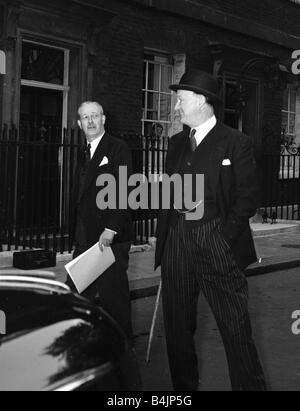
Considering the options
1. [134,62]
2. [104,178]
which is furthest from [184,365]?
[134,62]

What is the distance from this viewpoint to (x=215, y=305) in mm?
3939

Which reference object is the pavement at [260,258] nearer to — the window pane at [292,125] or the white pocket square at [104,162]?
the white pocket square at [104,162]

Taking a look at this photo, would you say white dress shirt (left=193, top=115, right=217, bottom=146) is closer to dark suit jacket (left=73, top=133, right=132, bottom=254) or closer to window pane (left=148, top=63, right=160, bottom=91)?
dark suit jacket (left=73, top=133, right=132, bottom=254)

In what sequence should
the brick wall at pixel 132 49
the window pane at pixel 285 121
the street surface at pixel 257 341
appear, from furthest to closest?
the window pane at pixel 285 121, the brick wall at pixel 132 49, the street surface at pixel 257 341

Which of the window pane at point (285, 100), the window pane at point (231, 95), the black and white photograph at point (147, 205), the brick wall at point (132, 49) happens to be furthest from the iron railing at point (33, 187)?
the window pane at point (285, 100)

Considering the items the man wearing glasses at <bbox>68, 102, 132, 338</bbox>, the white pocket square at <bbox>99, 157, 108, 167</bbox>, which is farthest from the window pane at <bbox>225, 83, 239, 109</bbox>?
the white pocket square at <bbox>99, 157, 108, 167</bbox>

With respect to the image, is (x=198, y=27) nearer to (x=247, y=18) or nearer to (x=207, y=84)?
(x=247, y=18)

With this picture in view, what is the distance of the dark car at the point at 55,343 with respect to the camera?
1947 mm

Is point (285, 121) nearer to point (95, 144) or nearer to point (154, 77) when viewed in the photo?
point (154, 77)

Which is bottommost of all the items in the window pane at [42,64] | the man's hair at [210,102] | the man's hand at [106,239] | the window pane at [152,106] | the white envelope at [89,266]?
the white envelope at [89,266]

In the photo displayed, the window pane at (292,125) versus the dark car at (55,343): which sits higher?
the window pane at (292,125)

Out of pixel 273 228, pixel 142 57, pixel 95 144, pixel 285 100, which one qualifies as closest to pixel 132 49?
pixel 142 57

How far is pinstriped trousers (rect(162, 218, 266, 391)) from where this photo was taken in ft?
12.6
